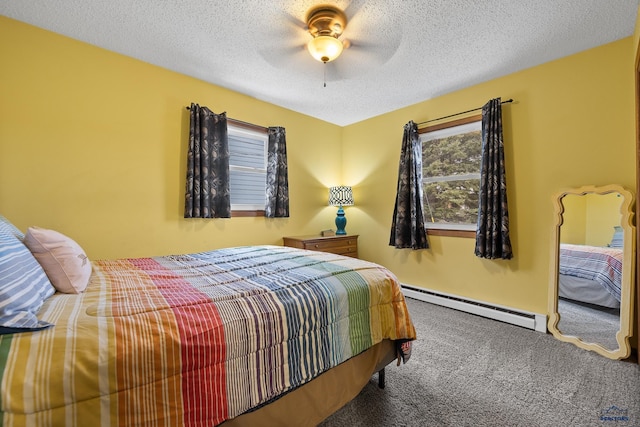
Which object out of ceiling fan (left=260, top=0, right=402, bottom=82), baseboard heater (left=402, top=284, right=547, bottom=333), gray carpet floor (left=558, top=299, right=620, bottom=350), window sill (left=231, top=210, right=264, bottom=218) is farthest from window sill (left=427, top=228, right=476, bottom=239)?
window sill (left=231, top=210, right=264, bottom=218)

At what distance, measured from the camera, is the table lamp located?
377cm

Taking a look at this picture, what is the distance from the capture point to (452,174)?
10.3 ft

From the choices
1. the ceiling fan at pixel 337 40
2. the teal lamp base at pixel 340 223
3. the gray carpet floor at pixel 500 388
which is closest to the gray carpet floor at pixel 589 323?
the gray carpet floor at pixel 500 388

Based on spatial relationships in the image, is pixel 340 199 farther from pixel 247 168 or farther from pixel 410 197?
pixel 247 168

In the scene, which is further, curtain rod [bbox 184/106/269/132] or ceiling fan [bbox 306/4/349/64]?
curtain rod [bbox 184/106/269/132]

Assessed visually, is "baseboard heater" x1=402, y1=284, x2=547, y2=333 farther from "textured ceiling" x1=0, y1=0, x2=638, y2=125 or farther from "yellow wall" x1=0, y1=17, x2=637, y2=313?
"textured ceiling" x1=0, y1=0, x2=638, y2=125

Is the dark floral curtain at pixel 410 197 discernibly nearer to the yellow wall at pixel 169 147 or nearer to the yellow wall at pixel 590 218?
the yellow wall at pixel 169 147

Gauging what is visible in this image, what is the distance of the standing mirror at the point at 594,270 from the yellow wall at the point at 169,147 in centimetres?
12

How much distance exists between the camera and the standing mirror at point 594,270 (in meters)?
2.04

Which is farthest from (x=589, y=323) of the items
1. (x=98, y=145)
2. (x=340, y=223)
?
(x=98, y=145)

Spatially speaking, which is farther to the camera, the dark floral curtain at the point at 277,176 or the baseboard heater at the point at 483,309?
the dark floral curtain at the point at 277,176

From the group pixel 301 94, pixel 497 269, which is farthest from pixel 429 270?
pixel 301 94

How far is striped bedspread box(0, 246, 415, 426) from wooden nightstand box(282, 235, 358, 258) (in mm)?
1558

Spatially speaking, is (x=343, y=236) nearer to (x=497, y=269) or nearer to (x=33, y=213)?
(x=497, y=269)
